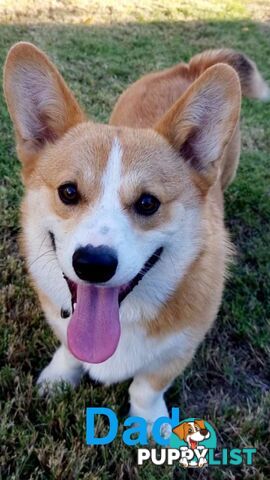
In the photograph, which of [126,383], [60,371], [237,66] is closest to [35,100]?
[60,371]

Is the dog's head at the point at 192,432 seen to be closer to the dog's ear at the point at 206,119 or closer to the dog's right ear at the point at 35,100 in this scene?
the dog's ear at the point at 206,119

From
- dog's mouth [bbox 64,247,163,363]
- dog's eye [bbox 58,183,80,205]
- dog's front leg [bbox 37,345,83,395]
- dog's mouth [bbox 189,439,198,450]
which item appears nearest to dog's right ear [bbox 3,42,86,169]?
dog's eye [bbox 58,183,80,205]

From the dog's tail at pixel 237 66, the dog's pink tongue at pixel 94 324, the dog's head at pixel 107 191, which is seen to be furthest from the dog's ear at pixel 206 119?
the dog's tail at pixel 237 66

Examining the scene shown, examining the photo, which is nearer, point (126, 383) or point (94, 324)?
point (94, 324)

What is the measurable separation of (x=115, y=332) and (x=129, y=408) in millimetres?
686

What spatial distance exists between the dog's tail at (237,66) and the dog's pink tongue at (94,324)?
180 centimetres

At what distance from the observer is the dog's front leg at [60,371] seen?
2227 millimetres

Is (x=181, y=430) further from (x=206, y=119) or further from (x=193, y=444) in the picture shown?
(x=206, y=119)

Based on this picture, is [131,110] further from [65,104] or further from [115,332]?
[115,332]

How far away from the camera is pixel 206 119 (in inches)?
74.4

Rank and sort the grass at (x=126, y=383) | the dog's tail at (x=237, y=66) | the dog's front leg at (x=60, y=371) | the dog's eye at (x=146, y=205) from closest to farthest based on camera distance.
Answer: the dog's eye at (x=146, y=205), the grass at (x=126, y=383), the dog's front leg at (x=60, y=371), the dog's tail at (x=237, y=66)

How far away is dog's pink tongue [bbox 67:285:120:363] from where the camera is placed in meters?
1.71

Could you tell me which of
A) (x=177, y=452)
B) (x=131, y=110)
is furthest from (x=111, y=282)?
(x=131, y=110)

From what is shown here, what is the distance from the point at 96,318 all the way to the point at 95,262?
1.05 feet
